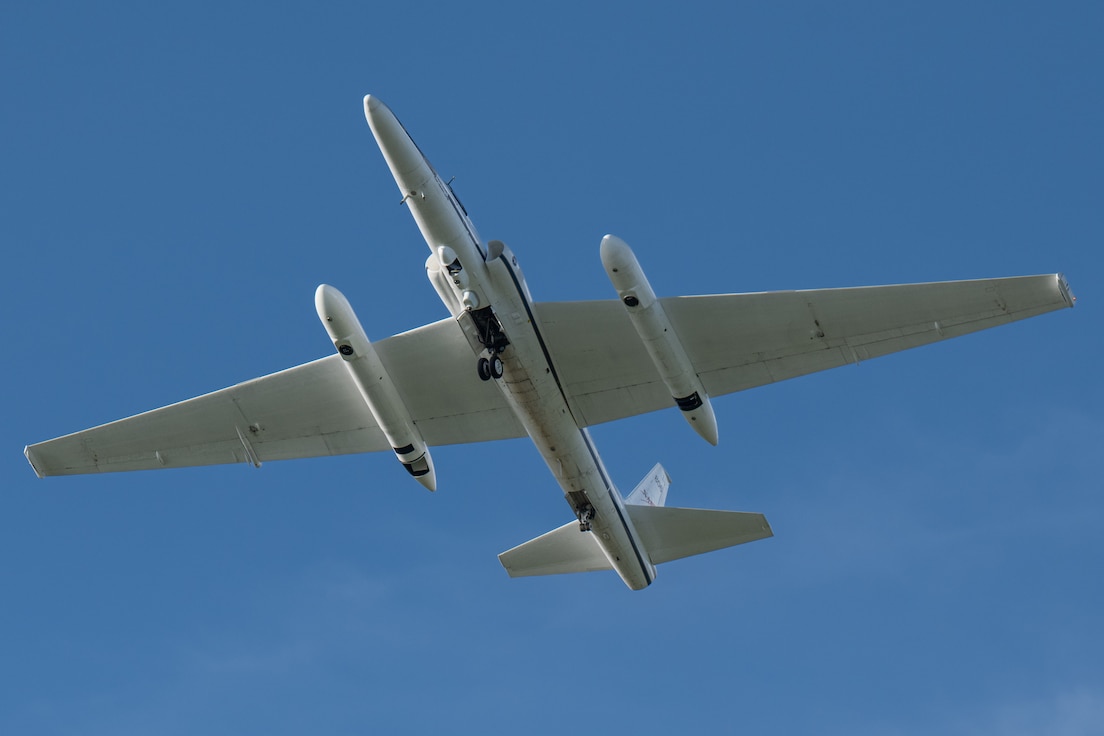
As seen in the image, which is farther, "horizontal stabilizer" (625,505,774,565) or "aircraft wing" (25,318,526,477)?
"horizontal stabilizer" (625,505,774,565)

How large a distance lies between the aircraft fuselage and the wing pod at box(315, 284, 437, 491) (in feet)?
6.68

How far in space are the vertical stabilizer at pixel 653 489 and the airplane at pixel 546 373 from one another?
132mm

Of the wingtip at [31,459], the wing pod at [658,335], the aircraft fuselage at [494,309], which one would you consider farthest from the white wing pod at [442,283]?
the wingtip at [31,459]

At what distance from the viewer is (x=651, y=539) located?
106ft

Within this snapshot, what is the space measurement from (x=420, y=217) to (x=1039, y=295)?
41.2ft

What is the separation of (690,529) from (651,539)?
1086 mm

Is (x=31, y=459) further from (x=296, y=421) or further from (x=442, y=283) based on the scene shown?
(x=442, y=283)

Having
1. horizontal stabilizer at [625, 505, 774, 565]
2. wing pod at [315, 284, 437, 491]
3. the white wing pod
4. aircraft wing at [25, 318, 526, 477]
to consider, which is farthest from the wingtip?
horizontal stabilizer at [625, 505, 774, 565]

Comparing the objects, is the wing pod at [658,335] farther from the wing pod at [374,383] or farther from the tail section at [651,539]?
the wing pod at [374,383]

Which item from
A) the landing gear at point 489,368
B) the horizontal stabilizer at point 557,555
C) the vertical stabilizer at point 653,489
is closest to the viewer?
the landing gear at point 489,368

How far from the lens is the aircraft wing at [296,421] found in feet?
100

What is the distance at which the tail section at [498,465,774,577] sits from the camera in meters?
31.3

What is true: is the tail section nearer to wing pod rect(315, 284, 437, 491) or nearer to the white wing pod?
wing pod rect(315, 284, 437, 491)

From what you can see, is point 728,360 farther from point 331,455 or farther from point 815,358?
point 331,455
